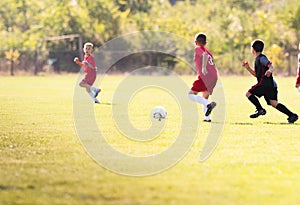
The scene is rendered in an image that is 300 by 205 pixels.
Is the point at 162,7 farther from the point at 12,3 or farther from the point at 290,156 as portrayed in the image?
the point at 290,156

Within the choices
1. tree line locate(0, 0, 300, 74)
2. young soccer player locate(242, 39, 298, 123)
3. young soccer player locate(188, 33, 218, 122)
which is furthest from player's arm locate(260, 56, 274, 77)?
tree line locate(0, 0, 300, 74)

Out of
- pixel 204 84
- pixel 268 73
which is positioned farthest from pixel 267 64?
pixel 204 84

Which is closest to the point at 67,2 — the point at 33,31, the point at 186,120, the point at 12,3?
the point at 33,31

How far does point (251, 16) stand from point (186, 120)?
47408 mm

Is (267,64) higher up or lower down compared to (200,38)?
lower down

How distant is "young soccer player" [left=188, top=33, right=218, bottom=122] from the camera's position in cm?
1445

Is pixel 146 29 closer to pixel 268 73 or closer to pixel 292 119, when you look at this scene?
pixel 292 119

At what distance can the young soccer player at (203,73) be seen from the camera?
47.4 feet

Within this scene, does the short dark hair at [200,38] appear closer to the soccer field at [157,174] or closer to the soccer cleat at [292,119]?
the soccer field at [157,174]

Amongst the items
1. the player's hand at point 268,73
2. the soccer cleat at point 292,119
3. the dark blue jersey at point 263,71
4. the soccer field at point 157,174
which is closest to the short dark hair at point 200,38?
the dark blue jersey at point 263,71

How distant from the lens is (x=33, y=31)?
205 ft

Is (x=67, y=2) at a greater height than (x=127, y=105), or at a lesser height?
greater

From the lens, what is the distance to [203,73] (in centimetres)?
1444

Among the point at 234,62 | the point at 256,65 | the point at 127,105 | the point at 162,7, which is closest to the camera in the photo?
the point at 256,65
